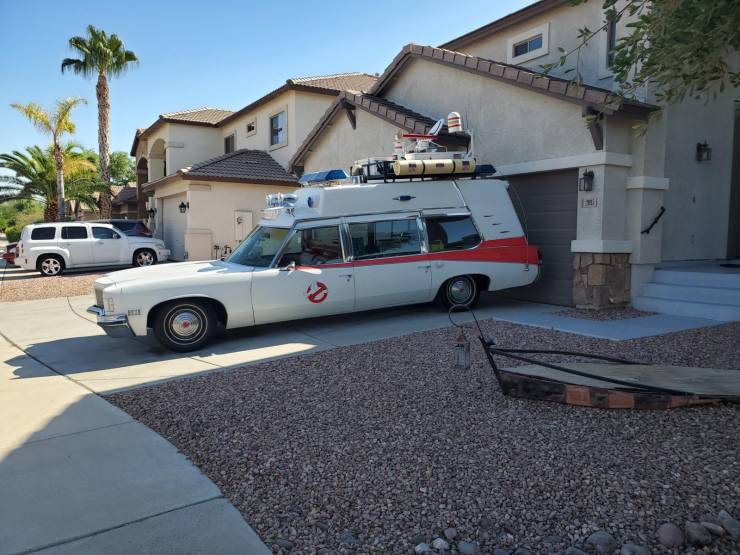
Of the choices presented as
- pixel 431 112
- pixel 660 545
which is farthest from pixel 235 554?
pixel 431 112

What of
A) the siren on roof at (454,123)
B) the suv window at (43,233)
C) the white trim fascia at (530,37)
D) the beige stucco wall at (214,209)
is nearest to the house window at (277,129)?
the beige stucco wall at (214,209)

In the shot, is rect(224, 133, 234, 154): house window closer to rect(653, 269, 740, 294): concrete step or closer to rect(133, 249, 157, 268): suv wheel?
rect(133, 249, 157, 268): suv wheel

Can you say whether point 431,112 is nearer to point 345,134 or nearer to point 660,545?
point 345,134

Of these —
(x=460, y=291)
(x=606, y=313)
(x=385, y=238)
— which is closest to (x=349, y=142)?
(x=385, y=238)

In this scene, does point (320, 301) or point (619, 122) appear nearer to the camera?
point (320, 301)

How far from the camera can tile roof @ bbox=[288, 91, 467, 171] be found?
11.9m

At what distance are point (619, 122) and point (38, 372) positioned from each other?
8.93 m

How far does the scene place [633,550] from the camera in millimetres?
2799

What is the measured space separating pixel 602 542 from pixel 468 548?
0.67 metres

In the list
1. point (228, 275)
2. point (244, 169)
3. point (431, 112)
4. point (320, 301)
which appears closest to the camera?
point (228, 275)

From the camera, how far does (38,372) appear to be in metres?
6.62

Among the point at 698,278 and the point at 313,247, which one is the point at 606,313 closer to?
the point at 698,278

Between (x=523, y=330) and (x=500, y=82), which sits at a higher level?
(x=500, y=82)

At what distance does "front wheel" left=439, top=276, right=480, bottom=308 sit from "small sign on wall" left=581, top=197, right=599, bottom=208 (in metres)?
2.19
